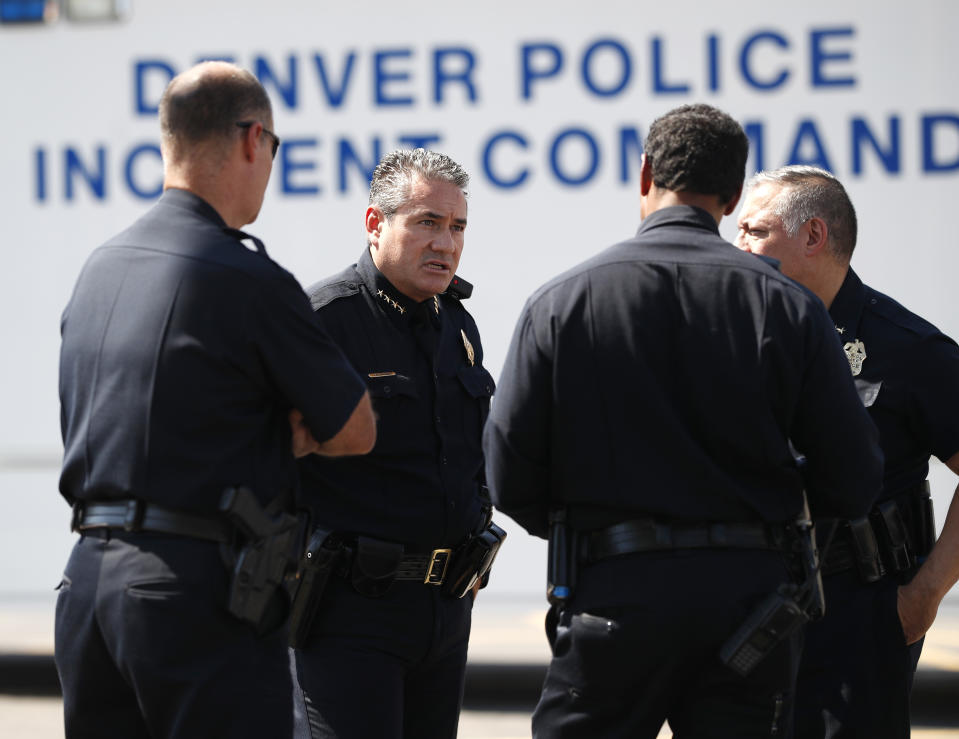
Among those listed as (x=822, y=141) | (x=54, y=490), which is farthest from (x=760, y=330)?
(x=54, y=490)

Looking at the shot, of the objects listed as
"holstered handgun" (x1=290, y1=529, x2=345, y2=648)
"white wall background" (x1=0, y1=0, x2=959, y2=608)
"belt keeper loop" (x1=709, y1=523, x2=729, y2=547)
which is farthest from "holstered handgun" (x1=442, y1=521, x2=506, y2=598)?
"white wall background" (x1=0, y1=0, x2=959, y2=608)

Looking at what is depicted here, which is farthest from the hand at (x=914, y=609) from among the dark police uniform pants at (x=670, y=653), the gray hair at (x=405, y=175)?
the gray hair at (x=405, y=175)

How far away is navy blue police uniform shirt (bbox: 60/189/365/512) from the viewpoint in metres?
1.88

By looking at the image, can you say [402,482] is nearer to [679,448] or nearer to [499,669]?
[679,448]

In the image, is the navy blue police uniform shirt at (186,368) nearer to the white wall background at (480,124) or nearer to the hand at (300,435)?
the hand at (300,435)

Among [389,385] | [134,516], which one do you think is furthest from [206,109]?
[389,385]

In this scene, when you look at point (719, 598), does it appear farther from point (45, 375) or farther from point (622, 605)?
point (45, 375)

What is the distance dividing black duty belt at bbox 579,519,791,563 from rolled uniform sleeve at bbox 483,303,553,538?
0.54 feet

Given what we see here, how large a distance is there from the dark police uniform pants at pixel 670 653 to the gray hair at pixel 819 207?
2.71 ft

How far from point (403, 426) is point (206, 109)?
0.84 metres

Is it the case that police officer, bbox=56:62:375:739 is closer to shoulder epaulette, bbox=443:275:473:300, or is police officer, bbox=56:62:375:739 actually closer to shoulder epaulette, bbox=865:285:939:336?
shoulder epaulette, bbox=443:275:473:300

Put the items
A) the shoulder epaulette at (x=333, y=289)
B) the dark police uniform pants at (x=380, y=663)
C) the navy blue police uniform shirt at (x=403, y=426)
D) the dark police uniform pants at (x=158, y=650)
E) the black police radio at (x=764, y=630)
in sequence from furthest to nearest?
the shoulder epaulette at (x=333, y=289), the navy blue police uniform shirt at (x=403, y=426), the dark police uniform pants at (x=380, y=663), the black police radio at (x=764, y=630), the dark police uniform pants at (x=158, y=650)

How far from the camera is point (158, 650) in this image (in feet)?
6.02

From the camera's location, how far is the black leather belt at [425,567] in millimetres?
2520
